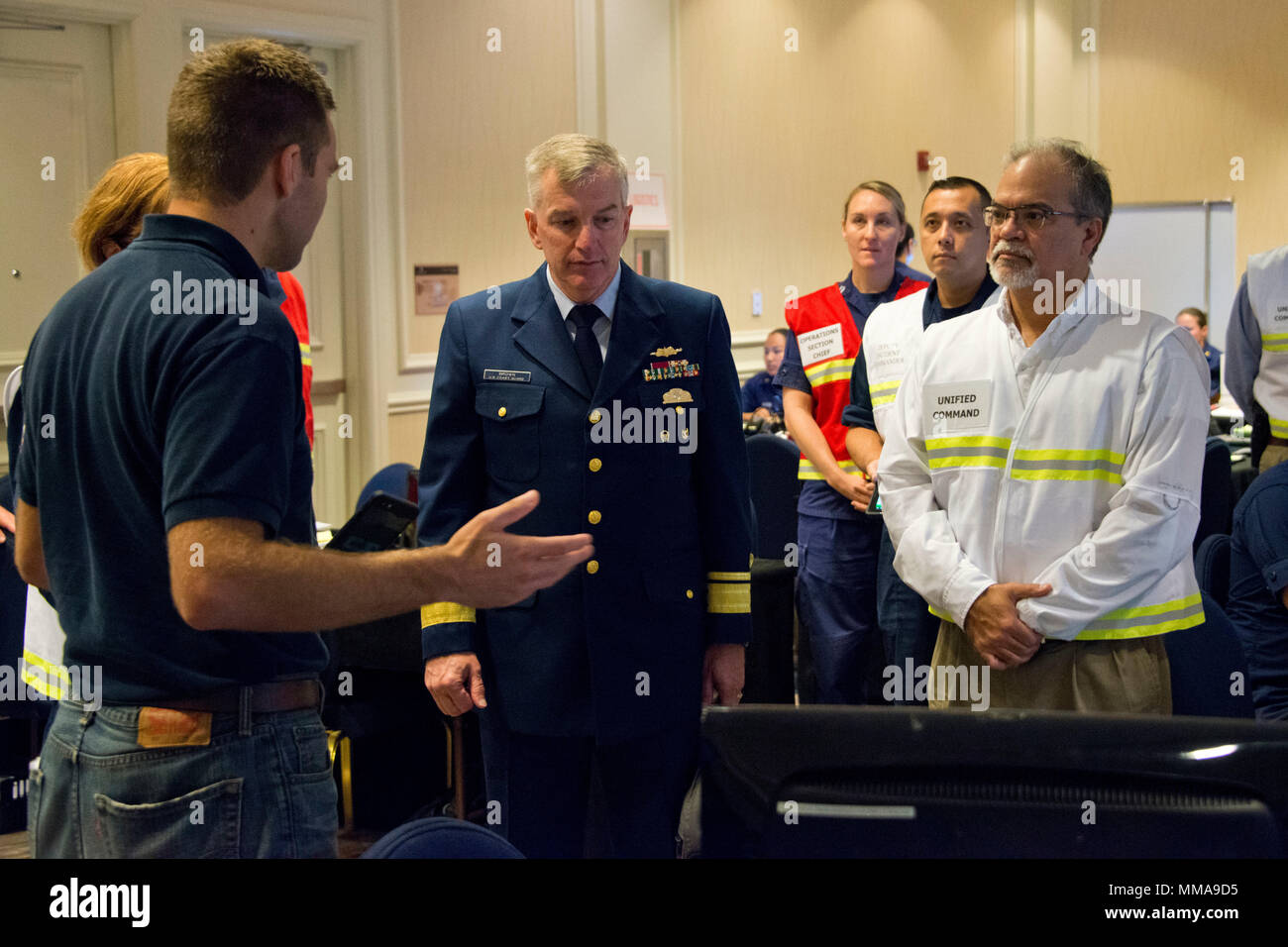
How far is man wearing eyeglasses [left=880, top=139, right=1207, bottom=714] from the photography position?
1.96 meters

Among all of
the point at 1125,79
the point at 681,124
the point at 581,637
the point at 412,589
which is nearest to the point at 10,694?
the point at 581,637

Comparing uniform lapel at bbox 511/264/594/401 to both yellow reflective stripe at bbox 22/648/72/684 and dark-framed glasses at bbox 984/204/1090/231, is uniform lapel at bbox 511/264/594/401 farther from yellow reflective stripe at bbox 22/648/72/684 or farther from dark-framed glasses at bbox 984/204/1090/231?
yellow reflective stripe at bbox 22/648/72/684

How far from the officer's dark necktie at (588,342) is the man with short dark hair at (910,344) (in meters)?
0.96

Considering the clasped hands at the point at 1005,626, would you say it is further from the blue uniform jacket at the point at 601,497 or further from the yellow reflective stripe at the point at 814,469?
the yellow reflective stripe at the point at 814,469

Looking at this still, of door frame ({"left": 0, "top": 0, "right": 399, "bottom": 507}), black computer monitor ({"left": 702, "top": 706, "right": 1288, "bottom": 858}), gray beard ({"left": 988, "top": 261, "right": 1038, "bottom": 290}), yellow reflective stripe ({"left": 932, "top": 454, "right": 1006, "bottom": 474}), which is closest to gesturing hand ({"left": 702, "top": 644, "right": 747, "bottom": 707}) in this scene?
yellow reflective stripe ({"left": 932, "top": 454, "right": 1006, "bottom": 474})

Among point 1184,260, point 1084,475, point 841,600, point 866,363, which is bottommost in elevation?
point 841,600

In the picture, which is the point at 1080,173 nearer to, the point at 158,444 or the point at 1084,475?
the point at 1084,475

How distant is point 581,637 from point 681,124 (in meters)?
5.80

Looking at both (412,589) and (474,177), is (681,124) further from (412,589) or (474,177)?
(412,589)

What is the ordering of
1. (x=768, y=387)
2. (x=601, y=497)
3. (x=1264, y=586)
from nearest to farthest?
(x=601, y=497) < (x=1264, y=586) < (x=768, y=387)

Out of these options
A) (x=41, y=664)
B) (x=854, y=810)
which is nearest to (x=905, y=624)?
(x=41, y=664)

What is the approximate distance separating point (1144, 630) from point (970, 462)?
1.24 ft

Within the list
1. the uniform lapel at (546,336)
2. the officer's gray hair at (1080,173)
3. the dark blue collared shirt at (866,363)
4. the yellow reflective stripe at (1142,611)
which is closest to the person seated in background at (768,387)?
the dark blue collared shirt at (866,363)

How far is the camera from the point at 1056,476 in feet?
6.61
